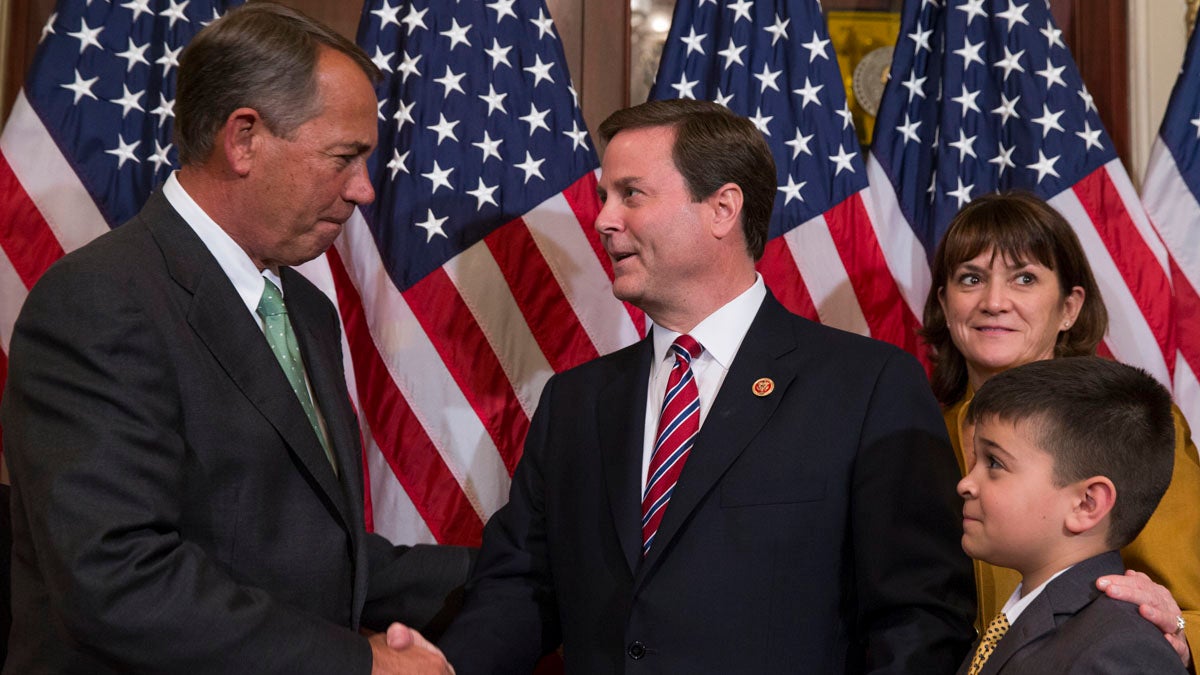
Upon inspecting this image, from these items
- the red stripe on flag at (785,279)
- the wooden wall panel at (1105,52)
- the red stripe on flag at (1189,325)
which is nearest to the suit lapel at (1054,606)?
the red stripe on flag at (785,279)

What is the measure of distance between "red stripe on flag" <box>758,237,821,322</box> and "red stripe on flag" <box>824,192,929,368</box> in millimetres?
137

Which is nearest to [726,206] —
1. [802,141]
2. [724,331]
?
[724,331]

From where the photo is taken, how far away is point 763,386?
2441 millimetres

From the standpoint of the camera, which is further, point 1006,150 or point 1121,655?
point 1006,150

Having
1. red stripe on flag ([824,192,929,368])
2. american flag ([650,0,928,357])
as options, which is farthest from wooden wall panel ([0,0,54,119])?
red stripe on flag ([824,192,929,368])

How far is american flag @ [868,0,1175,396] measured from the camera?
134 inches

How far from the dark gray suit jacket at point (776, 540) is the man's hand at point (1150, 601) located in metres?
0.34

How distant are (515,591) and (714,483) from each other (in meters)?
0.55

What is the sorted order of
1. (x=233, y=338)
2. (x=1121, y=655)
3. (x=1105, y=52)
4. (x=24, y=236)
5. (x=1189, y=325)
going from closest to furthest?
(x=1121, y=655) → (x=233, y=338) → (x=24, y=236) → (x=1189, y=325) → (x=1105, y=52)

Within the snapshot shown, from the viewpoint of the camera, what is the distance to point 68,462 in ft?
6.31

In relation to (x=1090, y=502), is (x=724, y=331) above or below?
above

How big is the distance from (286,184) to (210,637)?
32.9 inches

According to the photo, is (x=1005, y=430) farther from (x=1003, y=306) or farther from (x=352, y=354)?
(x=352, y=354)

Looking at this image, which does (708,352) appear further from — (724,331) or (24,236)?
(24,236)
